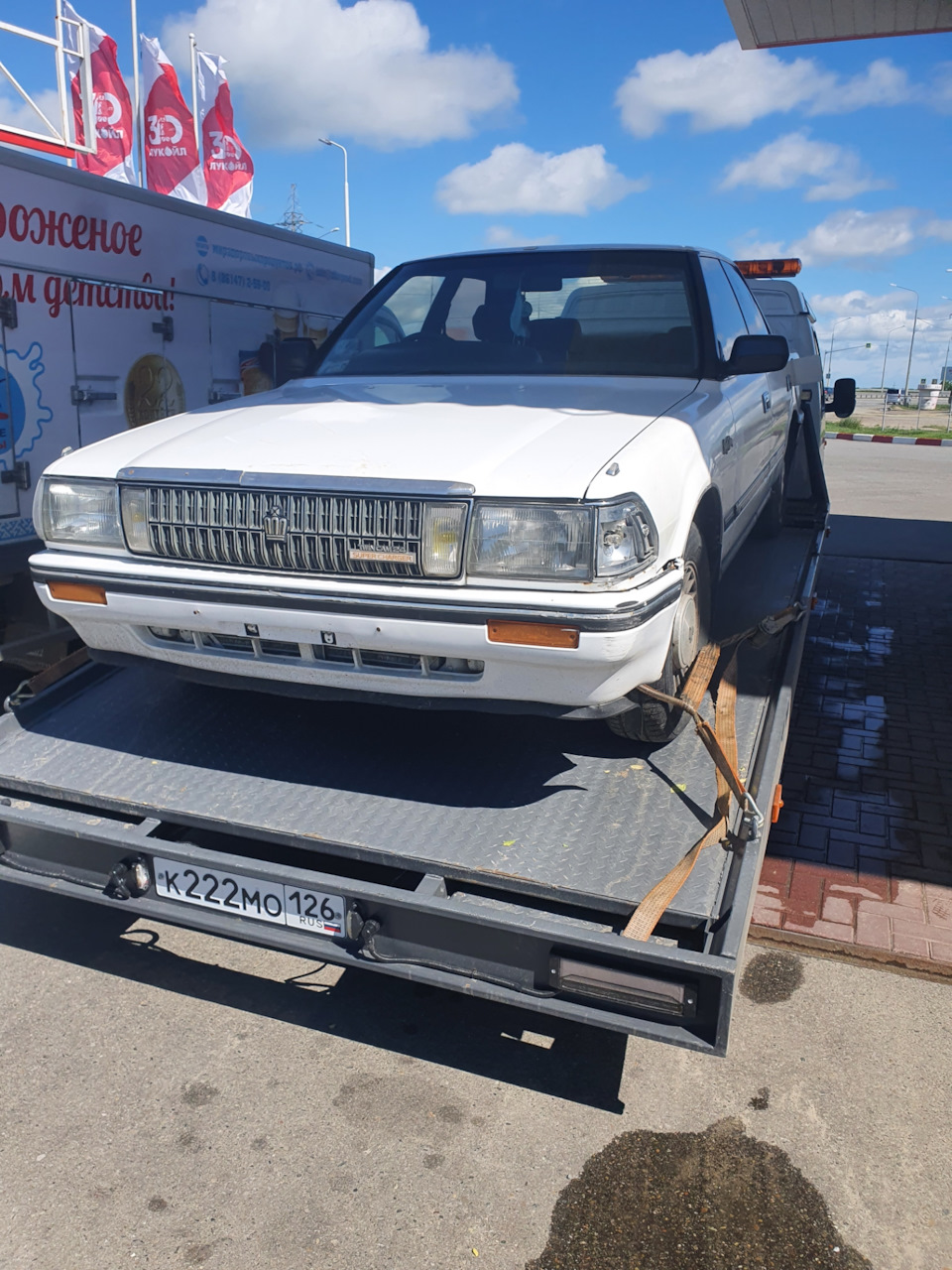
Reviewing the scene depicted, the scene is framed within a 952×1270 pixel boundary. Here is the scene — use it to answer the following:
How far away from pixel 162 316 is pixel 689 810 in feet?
14.7

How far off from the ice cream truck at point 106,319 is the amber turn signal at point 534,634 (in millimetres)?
2262

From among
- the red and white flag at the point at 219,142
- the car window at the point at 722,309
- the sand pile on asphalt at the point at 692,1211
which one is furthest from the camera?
the red and white flag at the point at 219,142

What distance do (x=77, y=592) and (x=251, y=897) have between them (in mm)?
1062

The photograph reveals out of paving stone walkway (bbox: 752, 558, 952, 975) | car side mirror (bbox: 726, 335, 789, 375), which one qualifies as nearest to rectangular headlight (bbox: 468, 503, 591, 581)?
car side mirror (bbox: 726, 335, 789, 375)

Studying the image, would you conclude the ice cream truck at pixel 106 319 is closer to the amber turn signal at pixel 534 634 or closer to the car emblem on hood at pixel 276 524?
the car emblem on hood at pixel 276 524

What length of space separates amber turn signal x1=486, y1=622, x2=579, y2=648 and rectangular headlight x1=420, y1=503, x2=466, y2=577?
0.19 meters

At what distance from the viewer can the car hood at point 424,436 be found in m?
2.72

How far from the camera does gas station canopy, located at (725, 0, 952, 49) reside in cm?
669

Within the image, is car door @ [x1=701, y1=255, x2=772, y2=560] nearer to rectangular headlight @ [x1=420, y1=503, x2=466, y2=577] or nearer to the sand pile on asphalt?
rectangular headlight @ [x1=420, y1=503, x2=466, y2=577]

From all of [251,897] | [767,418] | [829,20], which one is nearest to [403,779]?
[251,897]

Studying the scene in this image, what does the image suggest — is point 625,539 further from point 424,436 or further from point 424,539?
point 424,436

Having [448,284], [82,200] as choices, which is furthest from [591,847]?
[82,200]

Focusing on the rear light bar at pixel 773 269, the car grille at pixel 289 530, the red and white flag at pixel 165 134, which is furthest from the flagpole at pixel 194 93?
the car grille at pixel 289 530

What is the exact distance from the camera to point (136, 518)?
9.92 ft
